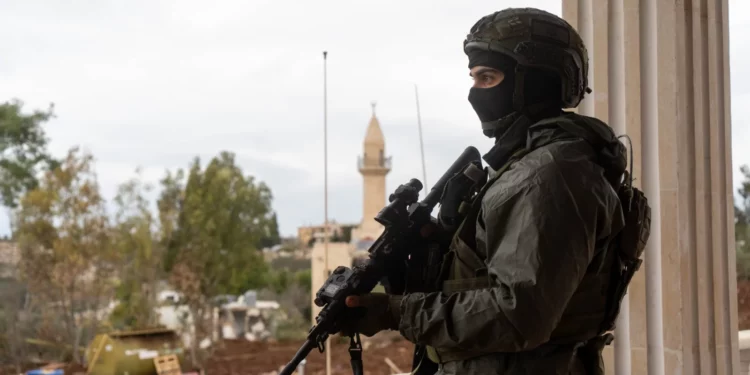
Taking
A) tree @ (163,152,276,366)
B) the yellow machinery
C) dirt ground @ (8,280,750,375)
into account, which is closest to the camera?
dirt ground @ (8,280,750,375)

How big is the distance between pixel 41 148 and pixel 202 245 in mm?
1845

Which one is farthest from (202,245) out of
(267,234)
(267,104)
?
(267,104)

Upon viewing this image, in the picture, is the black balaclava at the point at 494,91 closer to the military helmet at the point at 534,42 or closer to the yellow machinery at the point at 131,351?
the military helmet at the point at 534,42

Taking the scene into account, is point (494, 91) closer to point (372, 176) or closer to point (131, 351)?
point (372, 176)

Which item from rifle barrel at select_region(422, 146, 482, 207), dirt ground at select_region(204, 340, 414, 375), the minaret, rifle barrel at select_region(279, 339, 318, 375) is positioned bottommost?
dirt ground at select_region(204, 340, 414, 375)

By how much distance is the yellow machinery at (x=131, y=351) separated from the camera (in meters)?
6.66

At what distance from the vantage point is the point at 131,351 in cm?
700

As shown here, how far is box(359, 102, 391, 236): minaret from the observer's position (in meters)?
6.38

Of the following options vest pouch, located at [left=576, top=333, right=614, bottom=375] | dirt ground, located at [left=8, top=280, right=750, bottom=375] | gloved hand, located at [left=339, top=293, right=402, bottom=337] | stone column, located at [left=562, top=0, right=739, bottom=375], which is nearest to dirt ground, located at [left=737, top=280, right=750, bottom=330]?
dirt ground, located at [left=8, top=280, right=750, bottom=375]

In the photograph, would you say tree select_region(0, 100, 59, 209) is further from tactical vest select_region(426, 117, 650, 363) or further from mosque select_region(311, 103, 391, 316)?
tactical vest select_region(426, 117, 650, 363)

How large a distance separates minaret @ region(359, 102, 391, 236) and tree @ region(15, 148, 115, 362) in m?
2.58

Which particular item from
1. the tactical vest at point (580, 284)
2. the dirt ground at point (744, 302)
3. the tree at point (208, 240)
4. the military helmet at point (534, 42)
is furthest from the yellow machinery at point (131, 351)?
the military helmet at point (534, 42)

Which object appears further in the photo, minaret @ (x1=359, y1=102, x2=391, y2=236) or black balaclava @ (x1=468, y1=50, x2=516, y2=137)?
minaret @ (x1=359, y1=102, x2=391, y2=236)

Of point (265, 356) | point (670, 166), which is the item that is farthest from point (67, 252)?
point (670, 166)
